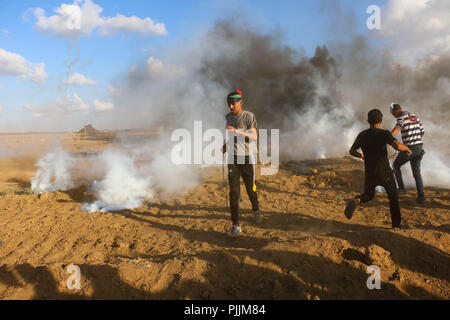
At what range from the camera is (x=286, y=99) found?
1992cm

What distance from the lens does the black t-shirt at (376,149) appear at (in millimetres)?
3336

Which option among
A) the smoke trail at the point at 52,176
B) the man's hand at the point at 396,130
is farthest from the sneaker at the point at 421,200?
the smoke trail at the point at 52,176

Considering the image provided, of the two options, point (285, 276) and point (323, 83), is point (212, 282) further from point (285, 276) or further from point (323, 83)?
point (323, 83)

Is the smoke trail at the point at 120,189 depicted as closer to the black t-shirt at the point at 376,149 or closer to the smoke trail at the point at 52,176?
the smoke trail at the point at 52,176

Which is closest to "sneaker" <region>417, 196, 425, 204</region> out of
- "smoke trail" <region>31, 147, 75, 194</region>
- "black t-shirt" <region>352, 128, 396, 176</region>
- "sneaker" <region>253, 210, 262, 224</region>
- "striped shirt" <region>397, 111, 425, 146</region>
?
"striped shirt" <region>397, 111, 425, 146</region>

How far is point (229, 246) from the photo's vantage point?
376cm

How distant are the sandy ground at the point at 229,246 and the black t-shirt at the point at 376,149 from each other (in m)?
0.82

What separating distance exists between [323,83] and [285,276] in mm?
20482

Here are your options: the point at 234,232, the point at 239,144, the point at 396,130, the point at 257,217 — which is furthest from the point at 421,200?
the point at 239,144

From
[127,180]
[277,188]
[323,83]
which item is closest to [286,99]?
[323,83]

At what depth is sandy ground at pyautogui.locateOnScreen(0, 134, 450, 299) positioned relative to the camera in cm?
239

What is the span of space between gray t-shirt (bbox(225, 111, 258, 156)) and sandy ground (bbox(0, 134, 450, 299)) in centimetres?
141
